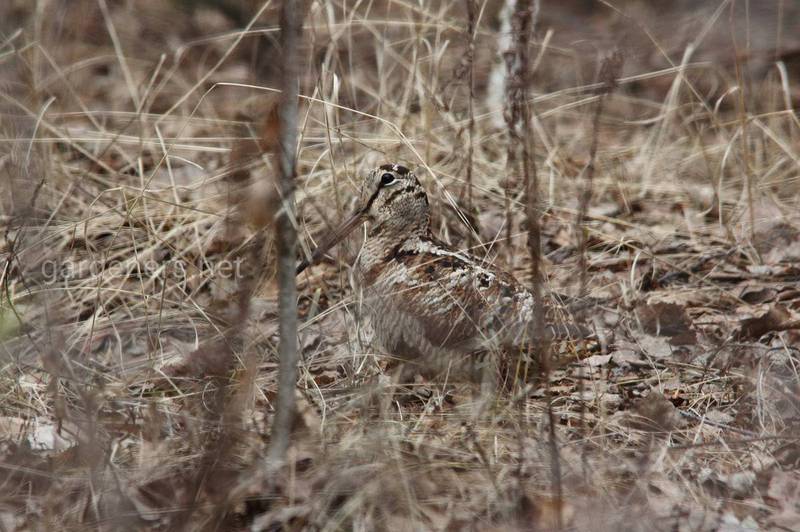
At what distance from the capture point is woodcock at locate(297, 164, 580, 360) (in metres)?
3.46

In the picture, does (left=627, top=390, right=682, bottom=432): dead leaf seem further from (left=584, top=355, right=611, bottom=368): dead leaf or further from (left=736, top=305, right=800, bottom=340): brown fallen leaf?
(left=736, top=305, right=800, bottom=340): brown fallen leaf

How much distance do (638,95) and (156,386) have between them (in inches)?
178

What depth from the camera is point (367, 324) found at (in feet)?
12.9

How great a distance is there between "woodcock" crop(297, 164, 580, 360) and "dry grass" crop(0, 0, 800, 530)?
13 cm

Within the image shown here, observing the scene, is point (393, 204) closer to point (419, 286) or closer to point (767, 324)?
point (419, 286)

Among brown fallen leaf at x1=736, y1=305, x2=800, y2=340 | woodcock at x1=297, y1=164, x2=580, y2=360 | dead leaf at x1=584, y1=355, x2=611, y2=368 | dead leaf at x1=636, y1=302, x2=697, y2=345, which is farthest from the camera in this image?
dead leaf at x1=636, y1=302, x2=697, y2=345

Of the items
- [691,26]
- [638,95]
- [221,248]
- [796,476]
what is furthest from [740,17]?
[796,476]

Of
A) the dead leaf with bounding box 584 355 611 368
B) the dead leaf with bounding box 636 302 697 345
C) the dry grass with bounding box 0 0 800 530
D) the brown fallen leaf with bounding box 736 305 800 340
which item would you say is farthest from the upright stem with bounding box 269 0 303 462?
the brown fallen leaf with bounding box 736 305 800 340

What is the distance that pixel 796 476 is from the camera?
9.55ft

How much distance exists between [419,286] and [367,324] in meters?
0.42

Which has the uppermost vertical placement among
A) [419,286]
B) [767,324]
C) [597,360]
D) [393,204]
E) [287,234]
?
[287,234]

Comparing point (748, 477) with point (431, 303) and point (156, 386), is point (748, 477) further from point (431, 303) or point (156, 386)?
point (156, 386)

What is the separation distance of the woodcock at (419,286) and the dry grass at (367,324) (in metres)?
0.13

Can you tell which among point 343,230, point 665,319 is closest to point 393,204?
point 343,230
